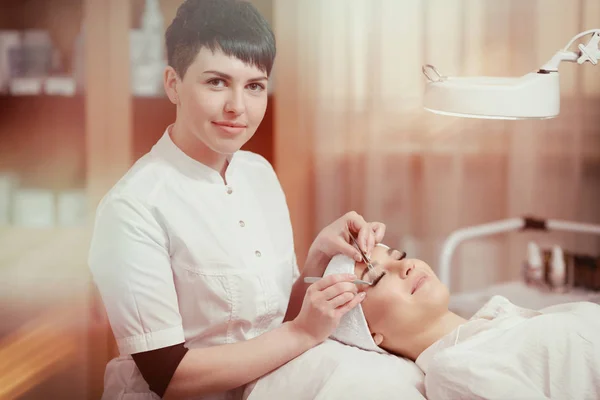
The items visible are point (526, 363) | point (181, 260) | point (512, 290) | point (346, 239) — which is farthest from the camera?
point (512, 290)

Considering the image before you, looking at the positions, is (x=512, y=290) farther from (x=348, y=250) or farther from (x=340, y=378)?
(x=340, y=378)

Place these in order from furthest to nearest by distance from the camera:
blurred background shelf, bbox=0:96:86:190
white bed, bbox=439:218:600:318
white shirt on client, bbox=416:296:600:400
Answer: white bed, bbox=439:218:600:318 → blurred background shelf, bbox=0:96:86:190 → white shirt on client, bbox=416:296:600:400

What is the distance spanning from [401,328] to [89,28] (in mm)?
854

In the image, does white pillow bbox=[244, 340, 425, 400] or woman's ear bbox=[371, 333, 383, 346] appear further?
woman's ear bbox=[371, 333, 383, 346]

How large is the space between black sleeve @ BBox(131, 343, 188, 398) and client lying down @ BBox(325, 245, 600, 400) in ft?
0.89

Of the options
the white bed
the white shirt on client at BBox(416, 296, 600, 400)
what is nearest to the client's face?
the white shirt on client at BBox(416, 296, 600, 400)

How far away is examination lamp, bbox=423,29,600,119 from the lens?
3.61ft

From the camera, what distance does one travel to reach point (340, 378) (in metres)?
1.07

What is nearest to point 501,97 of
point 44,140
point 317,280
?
point 317,280

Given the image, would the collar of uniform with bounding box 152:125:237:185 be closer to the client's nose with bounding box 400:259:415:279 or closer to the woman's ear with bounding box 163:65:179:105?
the woman's ear with bounding box 163:65:179:105

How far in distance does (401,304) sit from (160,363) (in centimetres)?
40

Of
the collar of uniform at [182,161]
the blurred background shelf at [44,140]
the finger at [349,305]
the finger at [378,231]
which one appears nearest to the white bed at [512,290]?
the finger at [378,231]

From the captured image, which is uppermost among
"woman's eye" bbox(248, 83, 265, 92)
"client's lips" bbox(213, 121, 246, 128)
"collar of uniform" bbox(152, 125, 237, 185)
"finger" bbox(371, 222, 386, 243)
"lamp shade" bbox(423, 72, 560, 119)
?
"woman's eye" bbox(248, 83, 265, 92)

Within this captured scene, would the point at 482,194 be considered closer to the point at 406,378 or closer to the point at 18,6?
the point at 406,378
